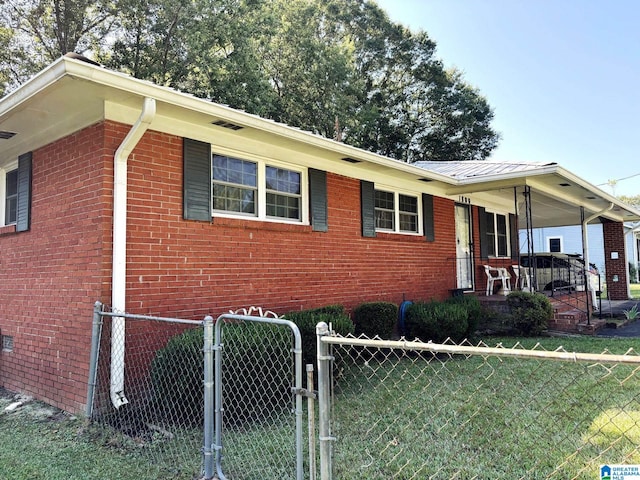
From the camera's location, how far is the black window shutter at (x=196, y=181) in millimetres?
5484

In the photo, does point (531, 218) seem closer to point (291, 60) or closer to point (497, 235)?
point (497, 235)

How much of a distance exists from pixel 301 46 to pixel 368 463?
21224 millimetres

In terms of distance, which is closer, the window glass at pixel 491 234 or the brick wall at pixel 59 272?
the brick wall at pixel 59 272

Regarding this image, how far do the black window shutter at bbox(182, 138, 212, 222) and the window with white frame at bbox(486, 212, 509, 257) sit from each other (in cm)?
879

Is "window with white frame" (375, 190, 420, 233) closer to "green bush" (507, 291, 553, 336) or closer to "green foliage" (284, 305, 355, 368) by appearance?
"green bush" (507, 291, 553, 336)

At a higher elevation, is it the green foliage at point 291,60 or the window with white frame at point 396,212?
the green foliage at point 291,60

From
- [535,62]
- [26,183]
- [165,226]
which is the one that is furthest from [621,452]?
[535,62]

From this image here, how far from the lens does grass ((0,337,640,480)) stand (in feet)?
10.7

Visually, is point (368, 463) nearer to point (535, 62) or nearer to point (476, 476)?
point (476, 476)

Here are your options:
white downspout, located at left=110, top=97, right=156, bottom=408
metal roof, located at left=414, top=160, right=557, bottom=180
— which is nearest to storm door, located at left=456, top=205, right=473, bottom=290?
metal roof, located at left=414, top=160, right=557, bottom=180

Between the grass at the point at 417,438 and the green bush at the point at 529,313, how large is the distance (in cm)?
309

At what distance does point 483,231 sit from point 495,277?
4.13 ft

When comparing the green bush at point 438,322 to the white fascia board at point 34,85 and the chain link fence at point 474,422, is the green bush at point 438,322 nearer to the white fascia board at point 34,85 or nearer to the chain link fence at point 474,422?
the chain link fence at point 474,422

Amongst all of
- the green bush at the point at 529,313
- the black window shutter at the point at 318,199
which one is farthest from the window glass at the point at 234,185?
the green bush at the point at 529,313
